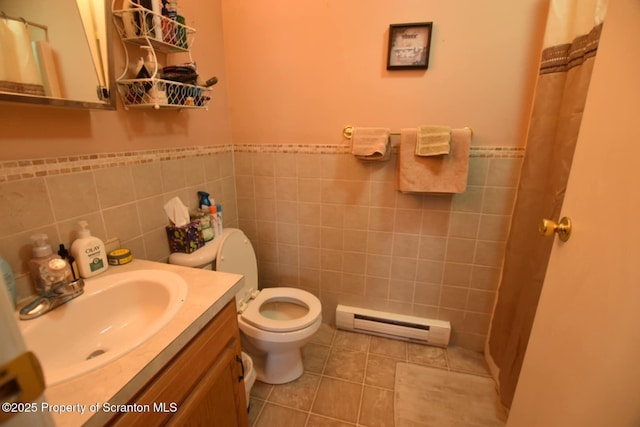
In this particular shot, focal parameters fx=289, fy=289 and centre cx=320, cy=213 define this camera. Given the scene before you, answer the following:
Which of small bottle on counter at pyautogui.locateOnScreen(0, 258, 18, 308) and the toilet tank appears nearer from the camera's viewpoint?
small bottle on counter at pyautogui.locateOnScreen(0, 258, 18, 308)

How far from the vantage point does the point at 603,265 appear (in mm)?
549

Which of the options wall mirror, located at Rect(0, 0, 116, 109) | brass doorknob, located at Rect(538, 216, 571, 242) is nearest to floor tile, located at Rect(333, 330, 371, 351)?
brass doorknob, located at Rect(538, 216, 571, 242)

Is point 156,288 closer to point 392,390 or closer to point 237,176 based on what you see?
point 237,176

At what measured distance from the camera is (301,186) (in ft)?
5.71

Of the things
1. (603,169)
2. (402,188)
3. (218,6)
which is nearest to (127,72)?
(218,6)

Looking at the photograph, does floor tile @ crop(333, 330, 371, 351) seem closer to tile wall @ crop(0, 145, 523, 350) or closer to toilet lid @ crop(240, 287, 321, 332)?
tile wall @ crop(0, 145, 523, 350)

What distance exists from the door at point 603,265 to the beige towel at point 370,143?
2.76 feet

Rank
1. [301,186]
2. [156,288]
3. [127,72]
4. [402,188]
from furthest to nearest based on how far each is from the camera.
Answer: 1. [301,186]
2. [402,188]
3. [127,72]
4. [156,288]

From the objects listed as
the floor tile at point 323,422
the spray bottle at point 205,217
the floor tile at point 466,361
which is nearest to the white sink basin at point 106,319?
the spray bottle at point 205,217

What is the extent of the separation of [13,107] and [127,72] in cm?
40

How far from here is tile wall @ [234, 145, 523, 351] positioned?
5.06 feet

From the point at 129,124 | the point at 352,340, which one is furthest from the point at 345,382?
the point at 129,124

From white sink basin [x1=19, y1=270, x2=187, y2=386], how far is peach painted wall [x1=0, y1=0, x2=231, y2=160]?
45 centimetres

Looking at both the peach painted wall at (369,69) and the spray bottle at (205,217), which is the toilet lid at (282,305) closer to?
the spray bottle at (205,217)
